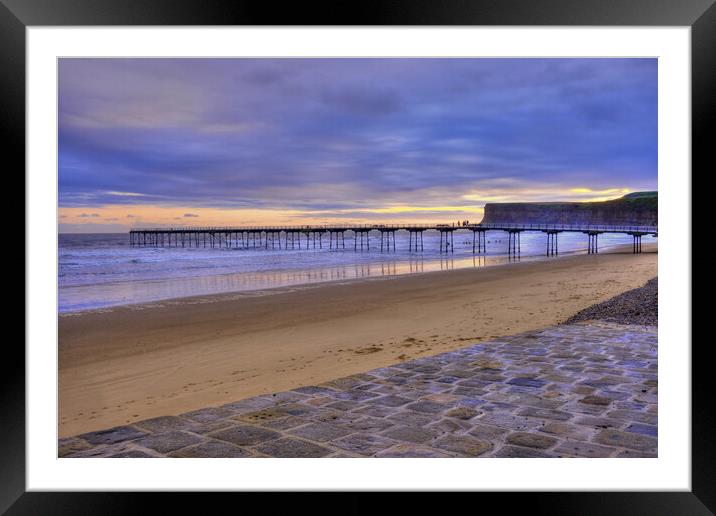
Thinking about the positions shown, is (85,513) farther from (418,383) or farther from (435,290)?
(435,290)

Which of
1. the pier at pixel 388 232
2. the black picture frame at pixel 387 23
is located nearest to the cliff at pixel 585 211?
the pier at pixel 388 232

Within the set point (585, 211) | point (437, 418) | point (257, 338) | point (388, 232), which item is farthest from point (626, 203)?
point (437, 418)

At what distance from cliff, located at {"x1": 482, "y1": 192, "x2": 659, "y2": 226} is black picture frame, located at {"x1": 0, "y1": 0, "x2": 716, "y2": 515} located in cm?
8204

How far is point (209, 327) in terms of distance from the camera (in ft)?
27.9

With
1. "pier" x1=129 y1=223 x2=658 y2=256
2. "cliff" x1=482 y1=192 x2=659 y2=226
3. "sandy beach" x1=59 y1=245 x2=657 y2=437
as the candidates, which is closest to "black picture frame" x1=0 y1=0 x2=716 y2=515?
"sandy beach" x1=59 y1=245 x2=657 y2=437

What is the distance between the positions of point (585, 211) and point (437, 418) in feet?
399

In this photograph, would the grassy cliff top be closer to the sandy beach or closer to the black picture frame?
the sandy beach

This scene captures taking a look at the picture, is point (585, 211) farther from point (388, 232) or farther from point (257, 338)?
point (257, 338)

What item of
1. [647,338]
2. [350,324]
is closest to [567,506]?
[647,338]

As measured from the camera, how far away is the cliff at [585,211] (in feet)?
302

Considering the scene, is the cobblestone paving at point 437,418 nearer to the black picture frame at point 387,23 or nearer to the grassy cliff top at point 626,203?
the black picture frame at point 387,23

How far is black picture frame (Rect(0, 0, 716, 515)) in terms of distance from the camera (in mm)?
2211

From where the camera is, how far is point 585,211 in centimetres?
11256

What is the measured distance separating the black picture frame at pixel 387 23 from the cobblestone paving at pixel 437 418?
514 mm
